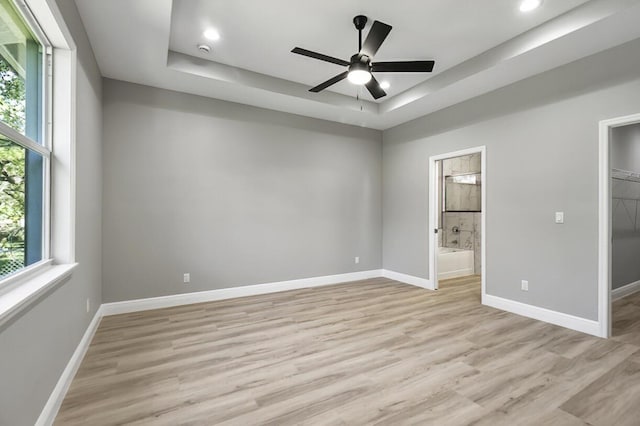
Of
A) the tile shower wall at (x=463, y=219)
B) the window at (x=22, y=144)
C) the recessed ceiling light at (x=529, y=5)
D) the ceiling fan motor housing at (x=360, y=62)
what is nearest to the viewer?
the window at (x=22, y=144)

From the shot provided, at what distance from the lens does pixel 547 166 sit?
3.52 m

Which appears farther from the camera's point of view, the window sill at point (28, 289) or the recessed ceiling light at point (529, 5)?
the recessed ceiling light at point (529, 5)

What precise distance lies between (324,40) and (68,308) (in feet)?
10.9

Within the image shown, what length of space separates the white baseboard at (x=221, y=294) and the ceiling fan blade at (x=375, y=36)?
11.2 ft

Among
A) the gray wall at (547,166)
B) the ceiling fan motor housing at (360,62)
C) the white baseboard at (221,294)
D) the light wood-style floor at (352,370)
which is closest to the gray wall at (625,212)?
the light wood-style floor at (352,370)

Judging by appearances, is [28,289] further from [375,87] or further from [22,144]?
[375,87]

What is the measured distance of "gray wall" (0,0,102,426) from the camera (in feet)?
4.52

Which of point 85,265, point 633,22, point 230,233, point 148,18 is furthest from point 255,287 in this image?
point 633,22

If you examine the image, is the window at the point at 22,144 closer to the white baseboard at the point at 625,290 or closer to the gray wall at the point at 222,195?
the gray wall at the point at 222,195

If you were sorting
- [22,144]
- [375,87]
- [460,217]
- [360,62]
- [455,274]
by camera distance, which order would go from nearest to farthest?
[22,144] → [360,62] → [375,87] → [455,274] → [460,217]

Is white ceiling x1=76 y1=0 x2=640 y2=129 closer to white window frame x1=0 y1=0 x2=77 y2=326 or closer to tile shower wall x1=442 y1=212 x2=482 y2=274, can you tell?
white window frame x1=0 y1=0 x2=77 y2=326

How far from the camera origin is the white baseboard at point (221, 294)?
375 cm

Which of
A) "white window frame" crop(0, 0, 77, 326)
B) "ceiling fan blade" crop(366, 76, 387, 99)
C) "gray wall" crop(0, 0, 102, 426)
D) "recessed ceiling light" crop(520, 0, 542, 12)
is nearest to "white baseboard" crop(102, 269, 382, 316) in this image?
"gray wall" crop(0, 0, 102, 426)

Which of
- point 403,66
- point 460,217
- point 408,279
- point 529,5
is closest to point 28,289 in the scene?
point 403,66
